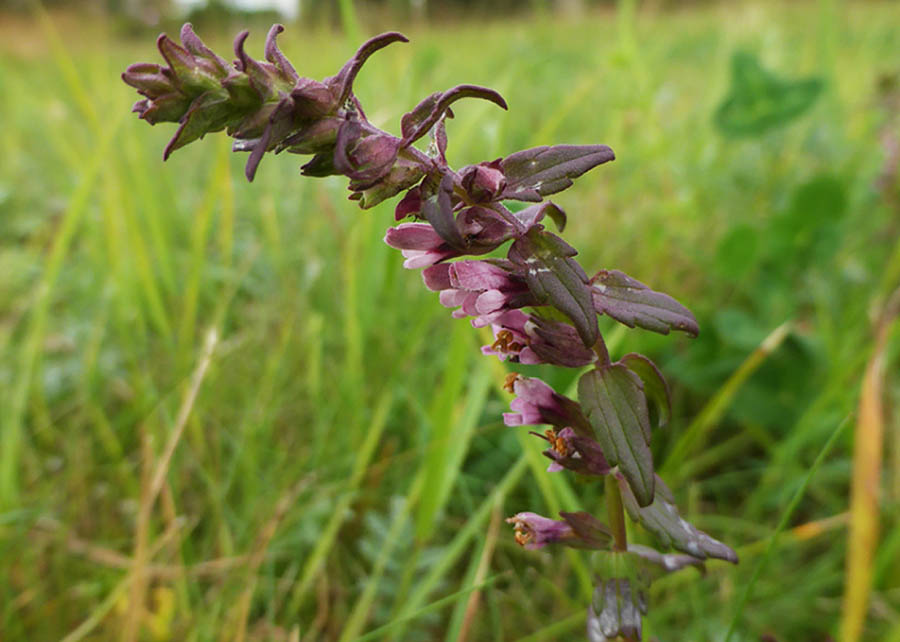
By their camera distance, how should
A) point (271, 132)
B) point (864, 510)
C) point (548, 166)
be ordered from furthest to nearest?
1. point (864, 510)
2. point (548, 166)
3. point (271, 132)

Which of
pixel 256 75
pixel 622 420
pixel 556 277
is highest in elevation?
pixel 256 75

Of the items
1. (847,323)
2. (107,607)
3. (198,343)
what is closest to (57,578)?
(107,607)

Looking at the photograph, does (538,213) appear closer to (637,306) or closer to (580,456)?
(637,306)

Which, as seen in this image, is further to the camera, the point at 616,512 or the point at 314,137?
the point at 616,512

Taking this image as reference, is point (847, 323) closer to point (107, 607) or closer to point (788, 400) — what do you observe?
point (788, 400)

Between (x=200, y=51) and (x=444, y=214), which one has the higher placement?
(x=200, y=51)

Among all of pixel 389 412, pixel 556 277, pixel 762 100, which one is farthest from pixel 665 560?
pixel 762 100

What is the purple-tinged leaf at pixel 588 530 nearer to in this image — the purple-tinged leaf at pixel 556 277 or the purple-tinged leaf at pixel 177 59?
the purple-tinged leaf at pixel 556 277

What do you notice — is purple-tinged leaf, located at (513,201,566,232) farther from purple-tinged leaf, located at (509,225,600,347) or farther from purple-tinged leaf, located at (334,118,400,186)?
purple-tinged leaf, located at (334,118,400,186)
